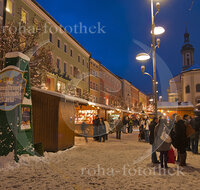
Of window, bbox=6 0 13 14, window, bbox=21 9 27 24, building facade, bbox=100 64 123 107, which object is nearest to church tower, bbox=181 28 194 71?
building facade, bbox=100 64 123 107

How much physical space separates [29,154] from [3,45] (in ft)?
28.8

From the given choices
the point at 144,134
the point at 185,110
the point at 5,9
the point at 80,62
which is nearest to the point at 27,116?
the point at 144,134

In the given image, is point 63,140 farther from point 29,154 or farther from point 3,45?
point 3,45

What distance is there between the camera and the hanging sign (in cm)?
743

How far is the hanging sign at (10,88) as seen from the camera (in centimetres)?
743

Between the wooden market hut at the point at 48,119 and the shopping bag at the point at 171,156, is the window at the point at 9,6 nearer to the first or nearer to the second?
the wooden market hut at the point at 48,119

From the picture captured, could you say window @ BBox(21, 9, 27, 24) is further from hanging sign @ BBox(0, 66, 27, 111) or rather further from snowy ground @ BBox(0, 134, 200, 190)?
snowy ground @ BBox(0, 134, 200, 190)

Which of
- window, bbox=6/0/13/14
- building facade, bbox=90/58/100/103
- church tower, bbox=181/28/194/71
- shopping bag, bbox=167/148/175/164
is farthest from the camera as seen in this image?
church tower, bbox=181/28/194/71

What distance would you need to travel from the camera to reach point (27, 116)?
8094 millimetres

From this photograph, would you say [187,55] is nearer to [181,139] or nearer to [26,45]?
[26,45]

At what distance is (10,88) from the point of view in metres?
7.48

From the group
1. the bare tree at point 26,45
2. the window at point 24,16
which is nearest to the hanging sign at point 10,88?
the bare tree at point 26,45
